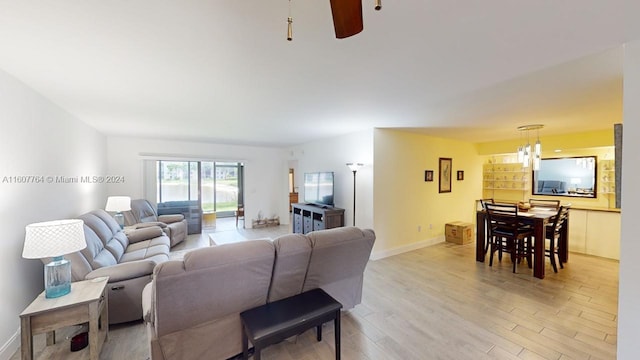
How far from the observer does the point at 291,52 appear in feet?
5.91

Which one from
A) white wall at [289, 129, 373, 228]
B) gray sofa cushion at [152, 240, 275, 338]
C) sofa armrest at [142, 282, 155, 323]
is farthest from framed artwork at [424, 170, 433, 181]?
sofa armrest at [142, 282, 155, 323]

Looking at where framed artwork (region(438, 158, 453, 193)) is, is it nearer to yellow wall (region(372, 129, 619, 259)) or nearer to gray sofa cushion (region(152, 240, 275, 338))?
yellow wall (region(372, 129, 619, 259))

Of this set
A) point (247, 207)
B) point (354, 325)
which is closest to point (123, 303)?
point (354, 325)

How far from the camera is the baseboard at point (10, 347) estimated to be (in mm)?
1985

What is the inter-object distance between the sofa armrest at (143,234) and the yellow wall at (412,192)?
377 cm

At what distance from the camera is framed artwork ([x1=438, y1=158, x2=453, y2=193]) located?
Answer: 5.55 m

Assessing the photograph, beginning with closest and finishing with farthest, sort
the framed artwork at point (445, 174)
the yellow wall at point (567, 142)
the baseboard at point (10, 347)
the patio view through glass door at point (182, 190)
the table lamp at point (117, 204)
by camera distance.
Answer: the baseboard at point (10, 347) → the table lamp at point (117, 204) → the yellow wall at point (567, 142) → the framed artwork at point (445, 174) → the patio view through glass door at point (182, 190)

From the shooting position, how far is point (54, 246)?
6.24 ft

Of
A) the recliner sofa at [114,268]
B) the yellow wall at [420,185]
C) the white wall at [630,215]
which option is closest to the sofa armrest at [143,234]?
the recliner sofa at [114,268]

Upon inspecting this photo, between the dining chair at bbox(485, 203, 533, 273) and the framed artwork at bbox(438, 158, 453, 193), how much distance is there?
1.45 m

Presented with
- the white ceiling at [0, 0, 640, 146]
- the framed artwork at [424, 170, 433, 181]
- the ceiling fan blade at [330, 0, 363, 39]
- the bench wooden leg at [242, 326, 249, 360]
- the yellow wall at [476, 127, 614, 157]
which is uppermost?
the white ceiling at [0, 0, 640, 146]

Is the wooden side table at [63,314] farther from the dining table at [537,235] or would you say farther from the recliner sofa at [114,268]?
the dining table at [537,235]

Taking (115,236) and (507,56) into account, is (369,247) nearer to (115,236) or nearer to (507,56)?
(507,56)

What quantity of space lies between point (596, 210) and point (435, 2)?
18.9 ft
